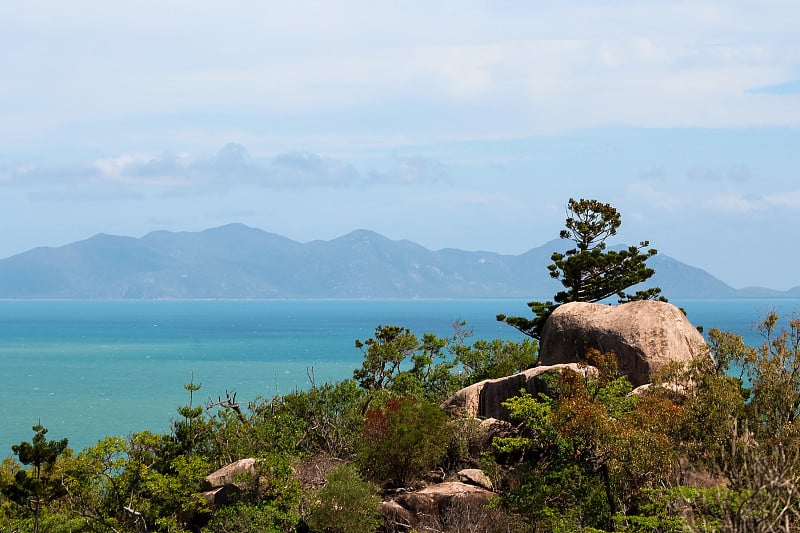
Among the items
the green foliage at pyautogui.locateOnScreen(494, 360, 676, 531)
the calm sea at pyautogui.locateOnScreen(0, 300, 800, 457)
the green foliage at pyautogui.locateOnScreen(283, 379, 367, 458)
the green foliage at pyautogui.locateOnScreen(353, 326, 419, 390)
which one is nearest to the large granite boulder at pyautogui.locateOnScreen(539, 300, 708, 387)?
the green foliage at pyautogui.locateOnScreen(494, 360, 676, 531)

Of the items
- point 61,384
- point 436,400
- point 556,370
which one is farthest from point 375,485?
point 61,384

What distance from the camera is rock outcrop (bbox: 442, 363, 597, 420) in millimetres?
35222

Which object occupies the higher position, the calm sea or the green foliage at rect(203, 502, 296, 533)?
the green foliage at rect(203, 502, 296, 533)

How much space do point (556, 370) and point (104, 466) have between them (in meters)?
16.7

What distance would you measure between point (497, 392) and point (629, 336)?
18.2ft

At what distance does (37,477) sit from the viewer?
30828 millimetres

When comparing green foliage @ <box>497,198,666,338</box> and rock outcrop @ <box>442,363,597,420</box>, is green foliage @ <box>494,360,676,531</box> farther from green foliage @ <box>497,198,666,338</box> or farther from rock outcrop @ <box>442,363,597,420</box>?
green foliage @ <box>497,198,666,338</box>

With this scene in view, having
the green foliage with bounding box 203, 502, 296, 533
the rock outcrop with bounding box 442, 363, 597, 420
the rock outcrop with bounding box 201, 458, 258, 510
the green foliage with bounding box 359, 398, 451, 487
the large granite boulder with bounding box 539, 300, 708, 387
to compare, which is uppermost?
the large granite boulder with bounding box 539, 300, 708, 387

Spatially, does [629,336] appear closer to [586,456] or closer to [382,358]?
[586,456]

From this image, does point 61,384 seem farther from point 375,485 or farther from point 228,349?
point 375,485

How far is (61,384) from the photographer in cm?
12606

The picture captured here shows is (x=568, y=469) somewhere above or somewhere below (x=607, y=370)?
below

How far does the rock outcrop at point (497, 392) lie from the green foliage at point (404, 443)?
244 centimetres

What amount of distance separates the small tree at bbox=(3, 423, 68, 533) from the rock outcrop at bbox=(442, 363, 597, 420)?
50.0 ft
